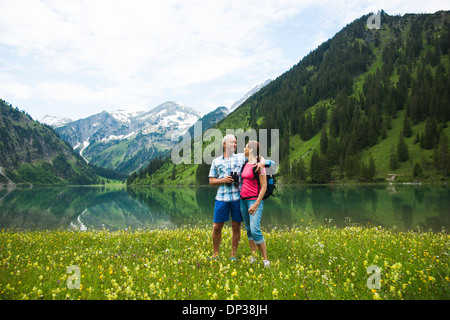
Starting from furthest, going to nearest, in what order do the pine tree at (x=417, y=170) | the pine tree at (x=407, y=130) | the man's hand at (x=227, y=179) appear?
the pine tree at (x=407, y=130)
the pine tree at (x=417, y=170)
the man's hand at (x=227, y=179)

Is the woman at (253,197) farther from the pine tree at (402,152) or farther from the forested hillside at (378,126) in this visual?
the pine tree at (402,152)

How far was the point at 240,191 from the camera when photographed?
303 inches

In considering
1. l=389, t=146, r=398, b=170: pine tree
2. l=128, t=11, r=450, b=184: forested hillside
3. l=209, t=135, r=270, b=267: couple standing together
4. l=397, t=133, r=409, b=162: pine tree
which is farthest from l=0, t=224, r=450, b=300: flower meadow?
l=397, t=133, r=409, b=162: pine tree

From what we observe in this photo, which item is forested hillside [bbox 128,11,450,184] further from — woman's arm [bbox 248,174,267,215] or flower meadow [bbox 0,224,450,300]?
woman's arm [bbox 248,174,267,215]

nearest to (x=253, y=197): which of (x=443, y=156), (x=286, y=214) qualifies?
(x=286, y=214)

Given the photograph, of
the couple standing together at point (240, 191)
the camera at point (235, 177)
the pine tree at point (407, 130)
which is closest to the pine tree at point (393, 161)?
the pine tree at point (407, 130)

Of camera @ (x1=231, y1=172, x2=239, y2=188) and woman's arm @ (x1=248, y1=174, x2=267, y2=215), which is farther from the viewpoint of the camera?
camera @ (x1=231, y1=172, x2=239, y2=188)

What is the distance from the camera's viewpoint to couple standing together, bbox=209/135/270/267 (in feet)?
23.7

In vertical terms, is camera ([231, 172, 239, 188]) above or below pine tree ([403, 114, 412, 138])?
below

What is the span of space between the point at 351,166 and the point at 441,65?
9676 centimetres

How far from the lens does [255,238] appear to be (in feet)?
23.8

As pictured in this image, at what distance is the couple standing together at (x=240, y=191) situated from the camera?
723 centimetres

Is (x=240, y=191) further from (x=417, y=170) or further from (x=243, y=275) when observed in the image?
(x=417, y=170)

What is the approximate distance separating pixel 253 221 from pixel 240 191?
1.00 metres
